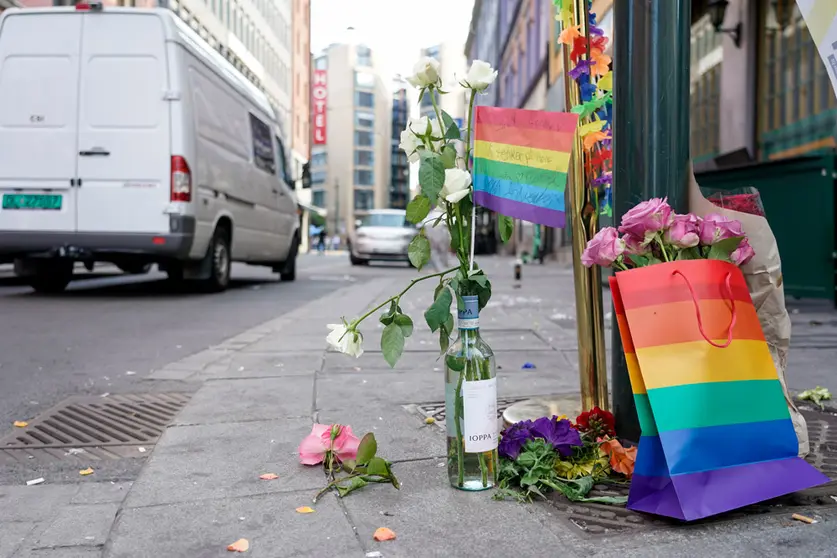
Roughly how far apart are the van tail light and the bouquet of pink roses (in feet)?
21.6

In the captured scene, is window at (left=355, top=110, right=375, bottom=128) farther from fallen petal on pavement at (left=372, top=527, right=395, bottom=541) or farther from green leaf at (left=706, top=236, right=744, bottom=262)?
fallen petal on pavement at (left=372, top=527, right=395, bottom=541)

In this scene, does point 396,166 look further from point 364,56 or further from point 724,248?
point 724,248

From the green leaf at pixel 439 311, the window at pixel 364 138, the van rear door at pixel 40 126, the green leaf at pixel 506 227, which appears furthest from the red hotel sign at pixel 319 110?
the green leaf at pixel 439 311

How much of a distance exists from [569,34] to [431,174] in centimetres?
87

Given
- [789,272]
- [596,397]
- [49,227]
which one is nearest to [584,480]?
[596,397]

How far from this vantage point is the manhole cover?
2.71 m

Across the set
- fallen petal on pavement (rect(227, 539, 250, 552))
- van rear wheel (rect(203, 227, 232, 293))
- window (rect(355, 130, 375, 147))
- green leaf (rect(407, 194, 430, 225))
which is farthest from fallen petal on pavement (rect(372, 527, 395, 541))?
window (rect(355, 130, 375, 147))

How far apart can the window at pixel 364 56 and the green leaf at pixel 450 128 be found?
103 m

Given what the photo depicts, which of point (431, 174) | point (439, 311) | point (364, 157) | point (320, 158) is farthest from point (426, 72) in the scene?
point (364, 157)

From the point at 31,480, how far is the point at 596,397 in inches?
69.9

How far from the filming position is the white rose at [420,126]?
213cm

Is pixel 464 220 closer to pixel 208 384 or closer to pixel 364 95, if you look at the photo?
pixel 208 384

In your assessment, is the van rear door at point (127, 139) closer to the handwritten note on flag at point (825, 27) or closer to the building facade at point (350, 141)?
the handwritten note on flag at point (825, 27)

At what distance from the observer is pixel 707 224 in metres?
2.02
